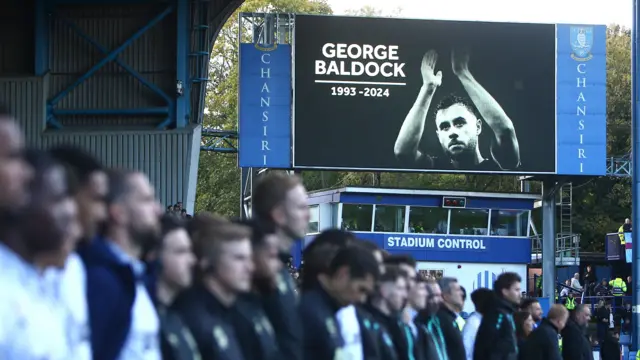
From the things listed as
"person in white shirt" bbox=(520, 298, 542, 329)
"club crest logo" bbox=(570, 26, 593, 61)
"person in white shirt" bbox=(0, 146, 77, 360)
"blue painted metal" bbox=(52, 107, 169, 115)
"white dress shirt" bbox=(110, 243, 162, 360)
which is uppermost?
"club crest logo" bbox=(570, 26, 593, 61)

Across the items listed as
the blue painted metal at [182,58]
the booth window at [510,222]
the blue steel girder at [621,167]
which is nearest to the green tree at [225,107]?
the booth window at [510,222]

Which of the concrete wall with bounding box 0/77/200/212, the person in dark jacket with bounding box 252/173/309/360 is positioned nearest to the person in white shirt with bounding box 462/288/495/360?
the person in dark jacket with bounding box 252/173/309/360

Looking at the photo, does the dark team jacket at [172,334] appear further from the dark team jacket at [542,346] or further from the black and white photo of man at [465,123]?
the black and white photo of man at [465,123]

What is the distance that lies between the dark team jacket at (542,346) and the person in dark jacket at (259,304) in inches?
245

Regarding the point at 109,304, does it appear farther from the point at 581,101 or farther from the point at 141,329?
the point at 581,101

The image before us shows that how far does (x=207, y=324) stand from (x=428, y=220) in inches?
1175

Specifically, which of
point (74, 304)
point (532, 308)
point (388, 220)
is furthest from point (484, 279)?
point (74, 304)

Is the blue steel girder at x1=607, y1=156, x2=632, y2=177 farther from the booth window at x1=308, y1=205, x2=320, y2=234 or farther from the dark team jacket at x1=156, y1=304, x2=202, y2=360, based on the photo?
the dark team jacket at x1=156, y1=304, x2=202, y2=360

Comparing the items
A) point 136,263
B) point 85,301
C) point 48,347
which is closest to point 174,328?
point 136,263

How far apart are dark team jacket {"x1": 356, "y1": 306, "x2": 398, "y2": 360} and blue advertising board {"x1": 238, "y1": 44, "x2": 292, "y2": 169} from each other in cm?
1937

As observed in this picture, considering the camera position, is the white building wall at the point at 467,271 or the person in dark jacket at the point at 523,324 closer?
the person in dark jacket at the point at 523,324

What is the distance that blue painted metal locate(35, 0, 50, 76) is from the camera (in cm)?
2058

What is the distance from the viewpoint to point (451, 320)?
10.3 m

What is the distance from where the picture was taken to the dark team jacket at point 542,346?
11609 millimetres
